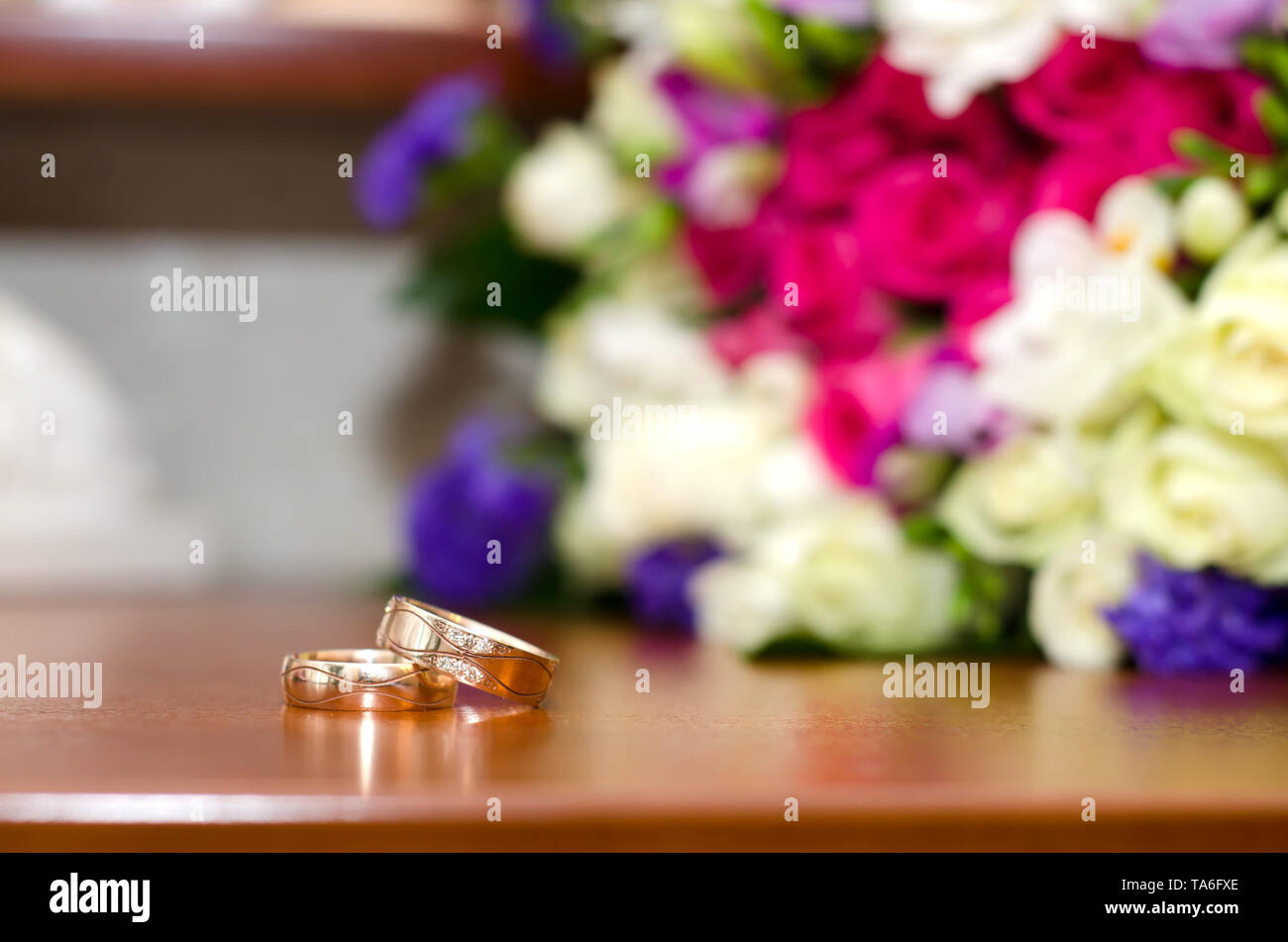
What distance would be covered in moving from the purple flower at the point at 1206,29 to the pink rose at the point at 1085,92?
0.02 m

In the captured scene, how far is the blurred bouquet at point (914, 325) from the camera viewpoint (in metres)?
0.62

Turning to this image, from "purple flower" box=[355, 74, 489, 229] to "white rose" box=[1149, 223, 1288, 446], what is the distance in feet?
1.88

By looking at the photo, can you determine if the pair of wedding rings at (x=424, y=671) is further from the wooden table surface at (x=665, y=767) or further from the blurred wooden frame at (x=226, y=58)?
the blurred wooden frame at (x=226, y=58)

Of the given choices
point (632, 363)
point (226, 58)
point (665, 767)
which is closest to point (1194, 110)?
point (632, 363)

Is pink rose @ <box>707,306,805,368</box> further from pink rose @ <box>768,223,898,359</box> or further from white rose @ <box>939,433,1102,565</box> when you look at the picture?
white rose @ <box>939,433,1102,565</box>

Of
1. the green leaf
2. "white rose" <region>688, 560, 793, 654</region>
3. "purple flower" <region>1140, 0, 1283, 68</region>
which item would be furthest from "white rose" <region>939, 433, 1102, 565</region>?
the green leaf

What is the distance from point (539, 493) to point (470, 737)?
1.62 ft

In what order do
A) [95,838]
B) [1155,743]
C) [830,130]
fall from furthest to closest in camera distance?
1. [830,130]
2. [1155,743]
3. [95,838]

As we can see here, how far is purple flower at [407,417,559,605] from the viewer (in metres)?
0.96

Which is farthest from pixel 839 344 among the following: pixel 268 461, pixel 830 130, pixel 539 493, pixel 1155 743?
pixel 268 461

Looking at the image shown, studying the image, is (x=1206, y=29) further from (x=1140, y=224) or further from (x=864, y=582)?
(x=864, y=582)

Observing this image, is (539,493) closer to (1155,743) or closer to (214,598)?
(214,598)

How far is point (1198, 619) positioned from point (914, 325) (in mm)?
255
